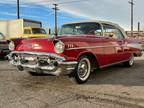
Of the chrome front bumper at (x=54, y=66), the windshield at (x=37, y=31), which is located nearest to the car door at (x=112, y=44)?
the chrome front bumper at (x=54, y=66)

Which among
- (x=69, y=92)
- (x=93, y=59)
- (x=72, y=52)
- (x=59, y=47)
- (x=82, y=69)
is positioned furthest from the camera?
(x=93, y=59)

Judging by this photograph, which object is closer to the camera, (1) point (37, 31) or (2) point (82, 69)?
(2) point (82, 69)

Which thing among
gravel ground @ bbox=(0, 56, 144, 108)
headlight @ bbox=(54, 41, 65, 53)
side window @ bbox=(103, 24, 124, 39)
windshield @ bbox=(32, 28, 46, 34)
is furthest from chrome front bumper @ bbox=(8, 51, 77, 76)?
windshield @ bbox=(32, 28, 46, 34)

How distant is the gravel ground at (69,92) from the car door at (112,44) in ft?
1.90

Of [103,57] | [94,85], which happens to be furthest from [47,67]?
[103,57]

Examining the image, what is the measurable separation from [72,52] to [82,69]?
714mm

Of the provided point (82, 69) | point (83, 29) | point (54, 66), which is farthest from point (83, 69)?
point (83, 29)

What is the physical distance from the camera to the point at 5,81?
6.62 m

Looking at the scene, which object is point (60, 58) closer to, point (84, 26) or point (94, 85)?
point (94, 85)

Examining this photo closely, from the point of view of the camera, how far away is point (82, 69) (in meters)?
6.38

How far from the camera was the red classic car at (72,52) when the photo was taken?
225 inches

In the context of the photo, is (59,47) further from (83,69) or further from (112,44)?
(112,44)

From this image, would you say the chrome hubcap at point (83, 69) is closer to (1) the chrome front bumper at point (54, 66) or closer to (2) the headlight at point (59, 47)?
(1) the chrome front bumper at point (54, 66)

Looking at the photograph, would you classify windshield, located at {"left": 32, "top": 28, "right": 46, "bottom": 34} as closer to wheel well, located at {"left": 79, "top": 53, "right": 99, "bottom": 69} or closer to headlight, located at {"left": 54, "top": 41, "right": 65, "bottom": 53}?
wheel well, located at {"left": 79, "top": 53, "right": 99, "bottom": 69}
